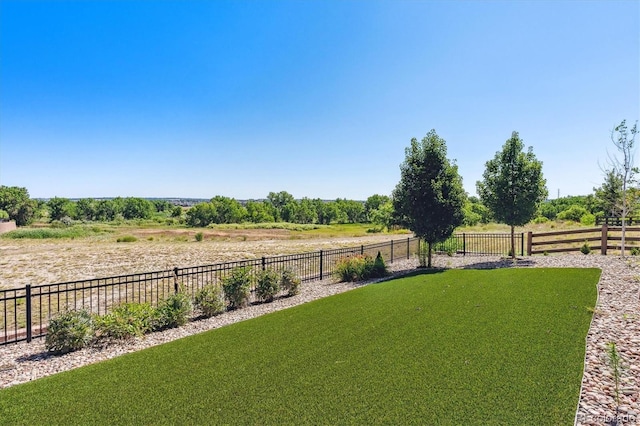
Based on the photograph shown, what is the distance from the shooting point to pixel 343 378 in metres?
4.37

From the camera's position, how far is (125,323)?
20.8 ft

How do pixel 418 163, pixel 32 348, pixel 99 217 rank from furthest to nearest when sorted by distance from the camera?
pixel 99 217 < pixel 418 163 < pixel 32 348

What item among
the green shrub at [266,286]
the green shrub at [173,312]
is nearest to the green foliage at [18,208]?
the green shrub at [266,286]

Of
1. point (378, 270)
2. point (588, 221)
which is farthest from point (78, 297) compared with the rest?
point (588, 221)

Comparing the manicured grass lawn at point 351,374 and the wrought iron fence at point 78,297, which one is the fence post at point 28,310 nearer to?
the wrought iron fence at point 78,297

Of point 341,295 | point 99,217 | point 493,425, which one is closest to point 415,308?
point 341,295

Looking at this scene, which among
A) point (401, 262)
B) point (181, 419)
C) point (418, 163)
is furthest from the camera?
point (401, 262)

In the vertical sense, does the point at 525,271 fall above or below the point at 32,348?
above

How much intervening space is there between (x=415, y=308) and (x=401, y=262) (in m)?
9.14

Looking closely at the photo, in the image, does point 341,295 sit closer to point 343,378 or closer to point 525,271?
point 343,378

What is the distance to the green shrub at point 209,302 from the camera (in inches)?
314

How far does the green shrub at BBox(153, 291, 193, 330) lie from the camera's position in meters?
7.04

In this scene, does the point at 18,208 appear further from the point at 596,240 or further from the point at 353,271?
the point at 596,240

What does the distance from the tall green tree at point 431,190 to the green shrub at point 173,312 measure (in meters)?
9.17
